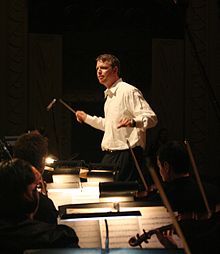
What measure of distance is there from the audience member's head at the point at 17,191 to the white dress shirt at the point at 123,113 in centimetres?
187

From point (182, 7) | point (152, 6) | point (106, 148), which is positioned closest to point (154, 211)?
point (182, 7)

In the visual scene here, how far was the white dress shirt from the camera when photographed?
12.5 ft

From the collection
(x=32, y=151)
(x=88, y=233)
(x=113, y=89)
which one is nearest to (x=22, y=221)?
(x=88, y=233)

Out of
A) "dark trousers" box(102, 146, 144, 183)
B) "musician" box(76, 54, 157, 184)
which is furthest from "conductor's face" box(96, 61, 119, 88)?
"dark trousers" box(102, 146, 144, 183)

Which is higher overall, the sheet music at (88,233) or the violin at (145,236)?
the violin at (145,236)

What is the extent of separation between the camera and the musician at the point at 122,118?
3795 mm

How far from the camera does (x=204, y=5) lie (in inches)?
307

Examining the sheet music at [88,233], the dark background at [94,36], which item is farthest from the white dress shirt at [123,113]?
the dark background at [94,36]

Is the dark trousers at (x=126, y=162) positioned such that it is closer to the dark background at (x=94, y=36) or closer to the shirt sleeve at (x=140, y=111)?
the shirt sleeve at (x=140, y=111)

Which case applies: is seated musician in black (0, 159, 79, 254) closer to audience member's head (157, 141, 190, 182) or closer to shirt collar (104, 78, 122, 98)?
audience member's head (157, 141, 190, 182)

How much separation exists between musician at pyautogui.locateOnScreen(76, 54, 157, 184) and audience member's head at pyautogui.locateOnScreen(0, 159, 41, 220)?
182 cm

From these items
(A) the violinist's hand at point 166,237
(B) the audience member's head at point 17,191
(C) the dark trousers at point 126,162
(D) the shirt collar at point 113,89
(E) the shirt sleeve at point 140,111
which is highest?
(D) the shirt collar at point 113,89

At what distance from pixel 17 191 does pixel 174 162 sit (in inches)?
42.4

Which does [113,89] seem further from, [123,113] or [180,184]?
[180,184]
